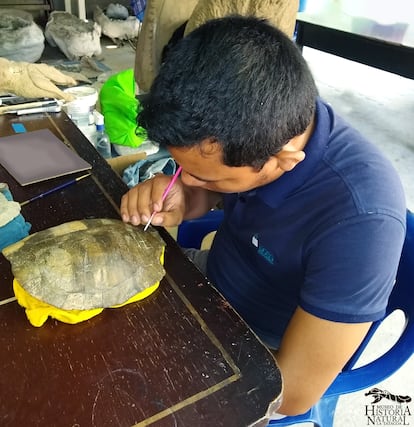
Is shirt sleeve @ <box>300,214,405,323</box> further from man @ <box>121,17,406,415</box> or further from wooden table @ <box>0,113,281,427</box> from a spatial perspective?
wooden table @ <box>0,113,281,427</box>

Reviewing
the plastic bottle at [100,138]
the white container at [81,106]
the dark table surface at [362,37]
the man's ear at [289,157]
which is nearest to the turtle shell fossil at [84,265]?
the man's ear at [289,157]

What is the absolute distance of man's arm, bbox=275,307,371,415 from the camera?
2.18ft

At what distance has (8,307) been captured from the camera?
0.71 metres

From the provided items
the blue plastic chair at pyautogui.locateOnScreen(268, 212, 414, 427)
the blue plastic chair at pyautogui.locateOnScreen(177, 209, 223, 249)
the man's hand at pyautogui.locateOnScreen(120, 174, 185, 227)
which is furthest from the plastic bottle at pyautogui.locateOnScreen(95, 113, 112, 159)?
the blue plastic chair at pyautogui.locateOnScreen(268, 212, 414, 427)

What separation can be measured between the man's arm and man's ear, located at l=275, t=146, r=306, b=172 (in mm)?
230

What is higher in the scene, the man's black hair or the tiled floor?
the man's black hair

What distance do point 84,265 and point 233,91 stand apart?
350mm

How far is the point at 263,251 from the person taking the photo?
826mm

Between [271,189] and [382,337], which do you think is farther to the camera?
[382,337]

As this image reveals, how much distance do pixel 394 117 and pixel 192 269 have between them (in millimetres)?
3216

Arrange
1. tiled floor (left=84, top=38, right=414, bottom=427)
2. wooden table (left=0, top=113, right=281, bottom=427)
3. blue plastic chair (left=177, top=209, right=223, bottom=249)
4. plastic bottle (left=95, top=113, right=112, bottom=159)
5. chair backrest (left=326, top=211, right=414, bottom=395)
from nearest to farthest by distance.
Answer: wooden table (left=0, top=113, right=281, bottom=427) < chair backrest (left=326, top=211, right=414, bottom=395) < blue plastic chair (left=177, top=209, right=223, bottom=249) < plastic bottle (left=95, top=113, right=112, bottom=159) < tiled floor (left=84, top=38, right=414, bottom=427)

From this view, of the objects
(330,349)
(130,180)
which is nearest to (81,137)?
(130,180)

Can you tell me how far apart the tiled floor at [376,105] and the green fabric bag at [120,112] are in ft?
2.75

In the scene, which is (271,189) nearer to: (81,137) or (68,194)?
(68,194)
